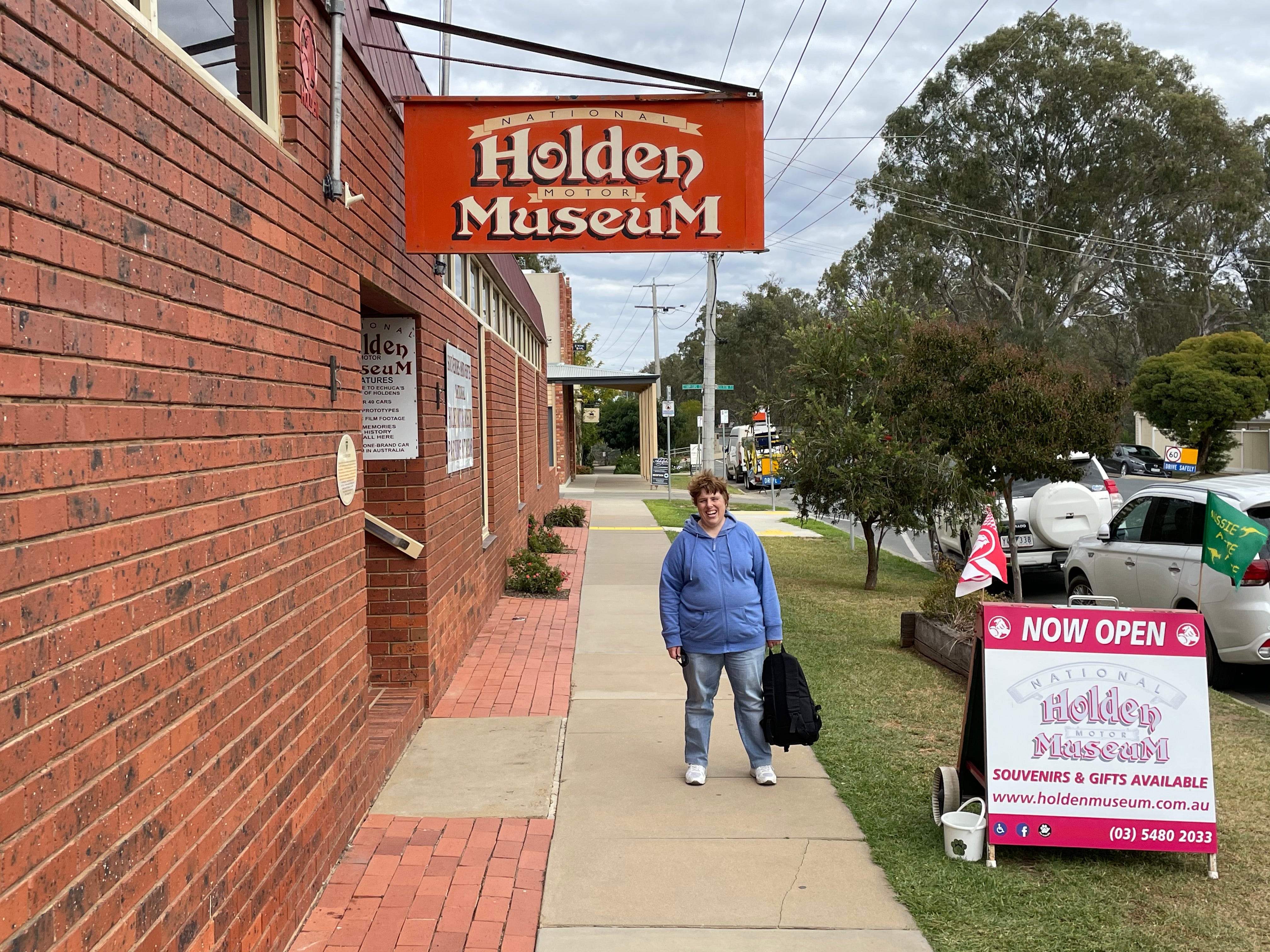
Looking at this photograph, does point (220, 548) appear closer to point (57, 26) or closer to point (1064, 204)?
point (57, 26)

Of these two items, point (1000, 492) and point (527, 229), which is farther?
point (1000, 492)

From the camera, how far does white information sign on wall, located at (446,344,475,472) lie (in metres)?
7.73

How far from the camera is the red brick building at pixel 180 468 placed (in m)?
2.18

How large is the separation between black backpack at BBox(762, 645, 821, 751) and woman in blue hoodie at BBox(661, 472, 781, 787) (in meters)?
0.11

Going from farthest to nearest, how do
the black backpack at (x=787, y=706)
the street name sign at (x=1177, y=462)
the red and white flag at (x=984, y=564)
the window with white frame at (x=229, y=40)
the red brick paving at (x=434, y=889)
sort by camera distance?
the street name sign at (x=1177, y=462), the red and white flag at (x=984, y=564), the black backpack at (x=787, y=706), the red brick paving at (x=434, y=889), the window with white frame at (x=229, y=40)

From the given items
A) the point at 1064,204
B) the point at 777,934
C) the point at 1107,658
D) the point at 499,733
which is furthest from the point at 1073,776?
the point at 1064,204

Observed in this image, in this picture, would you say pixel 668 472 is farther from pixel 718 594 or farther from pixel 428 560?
pixel 718 594

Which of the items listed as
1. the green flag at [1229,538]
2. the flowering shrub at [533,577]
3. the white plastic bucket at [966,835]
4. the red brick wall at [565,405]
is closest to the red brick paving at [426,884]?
the white plastic bucket at [966,835]

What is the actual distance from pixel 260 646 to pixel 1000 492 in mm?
8567

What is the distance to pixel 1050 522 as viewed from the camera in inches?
508

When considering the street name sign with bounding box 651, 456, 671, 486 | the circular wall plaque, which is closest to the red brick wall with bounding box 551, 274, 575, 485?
the street name sign with bounding box 651, 456, 671, 486

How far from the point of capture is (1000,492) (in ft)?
35.3

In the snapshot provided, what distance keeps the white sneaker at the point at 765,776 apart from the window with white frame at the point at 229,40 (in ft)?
12.4

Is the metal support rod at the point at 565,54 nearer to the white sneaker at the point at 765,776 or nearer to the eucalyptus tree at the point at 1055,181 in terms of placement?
the white sneaker at the point at 765,776
